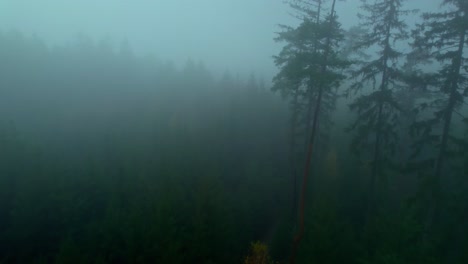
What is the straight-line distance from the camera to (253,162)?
27234 mm

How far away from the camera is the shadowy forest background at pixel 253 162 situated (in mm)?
15695

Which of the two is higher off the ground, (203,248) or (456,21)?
(456,21)

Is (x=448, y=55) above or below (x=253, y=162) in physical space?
above

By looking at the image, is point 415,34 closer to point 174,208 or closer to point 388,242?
point 388,242

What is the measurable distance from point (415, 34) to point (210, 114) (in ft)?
68.7

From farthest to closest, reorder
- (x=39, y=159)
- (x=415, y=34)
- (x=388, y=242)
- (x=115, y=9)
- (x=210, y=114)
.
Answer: (x=115, y=9)
(x=210, y=114)
(x=39, y=159)
(x=415, y=34)
(x=388, y=242)

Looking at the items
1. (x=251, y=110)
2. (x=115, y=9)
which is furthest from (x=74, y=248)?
(x=115, y=9)

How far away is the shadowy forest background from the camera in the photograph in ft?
51.5

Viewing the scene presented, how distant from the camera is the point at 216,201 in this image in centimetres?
1881

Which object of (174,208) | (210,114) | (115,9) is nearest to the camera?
(174,208)

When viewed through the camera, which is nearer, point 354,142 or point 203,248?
point 203,248

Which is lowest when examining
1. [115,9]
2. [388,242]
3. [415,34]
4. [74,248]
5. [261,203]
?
[261,203]

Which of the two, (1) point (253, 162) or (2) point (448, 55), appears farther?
(1) point (253, 162)

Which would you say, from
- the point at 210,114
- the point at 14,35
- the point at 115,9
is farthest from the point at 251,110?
the point at 115,9
